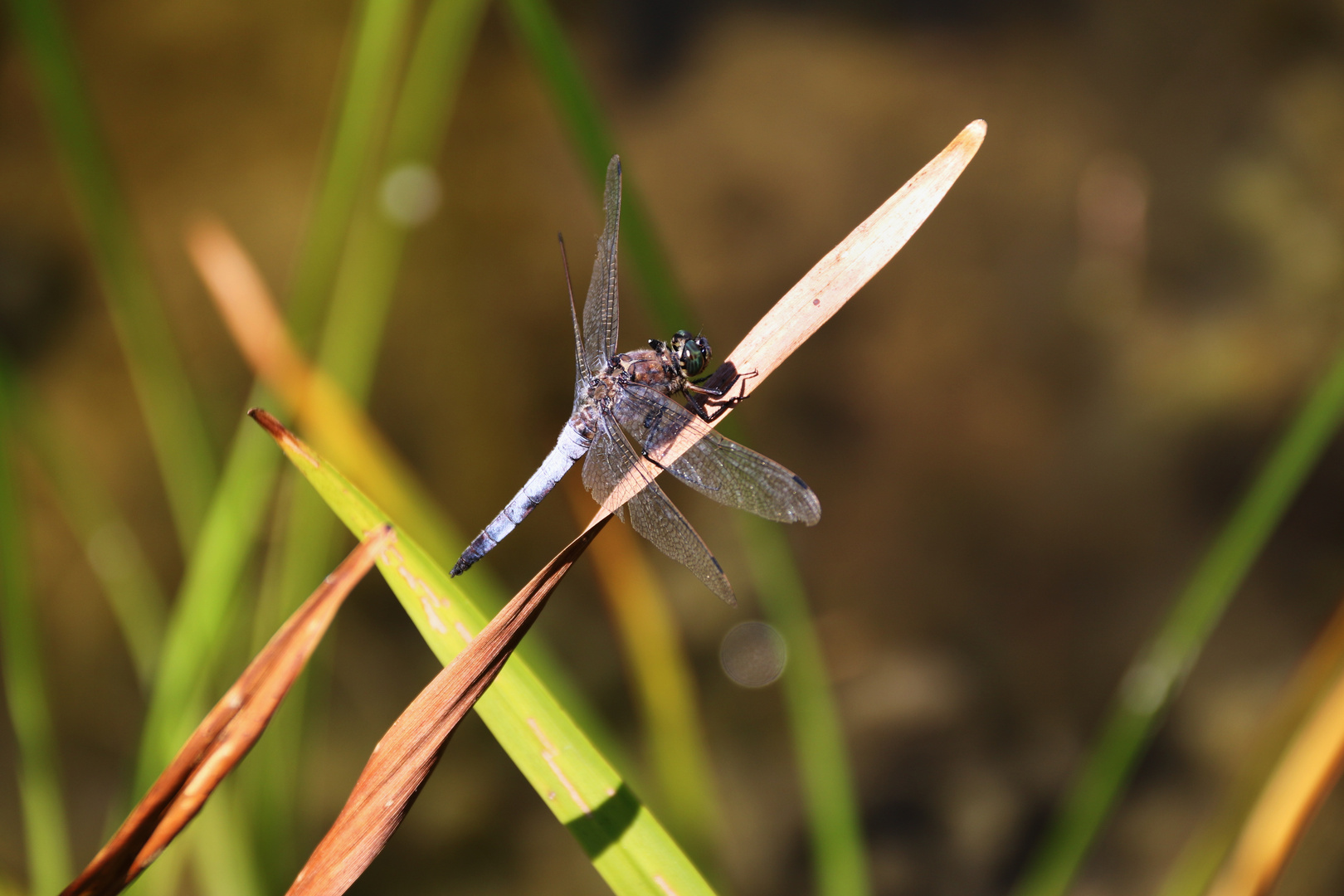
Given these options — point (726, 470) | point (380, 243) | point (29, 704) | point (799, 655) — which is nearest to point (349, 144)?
point (380, 243)

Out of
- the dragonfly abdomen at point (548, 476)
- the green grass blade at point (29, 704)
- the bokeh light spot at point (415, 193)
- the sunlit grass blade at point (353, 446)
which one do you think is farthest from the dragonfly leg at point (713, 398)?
the bokeh light spot at point (415, 193)

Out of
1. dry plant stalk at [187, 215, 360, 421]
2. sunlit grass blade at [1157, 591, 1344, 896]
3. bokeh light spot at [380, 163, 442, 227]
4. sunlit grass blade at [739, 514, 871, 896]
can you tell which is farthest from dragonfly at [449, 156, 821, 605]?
bokeh light spot at [380, 163, 442, 227]

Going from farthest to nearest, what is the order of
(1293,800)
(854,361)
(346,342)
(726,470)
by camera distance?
(854,361) < (346,342) < (726,470) < (1293,800)

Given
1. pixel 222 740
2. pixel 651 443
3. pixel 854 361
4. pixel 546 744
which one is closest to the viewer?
pixel 222 740

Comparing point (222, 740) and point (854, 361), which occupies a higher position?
point (854, 361)

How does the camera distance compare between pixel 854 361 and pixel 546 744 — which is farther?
pixel 854 361

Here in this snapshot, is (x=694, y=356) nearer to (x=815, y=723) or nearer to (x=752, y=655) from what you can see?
(x=815, y=723)

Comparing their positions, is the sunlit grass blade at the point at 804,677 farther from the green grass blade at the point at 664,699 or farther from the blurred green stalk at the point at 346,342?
the blurred green stalk at the point at 346,342
